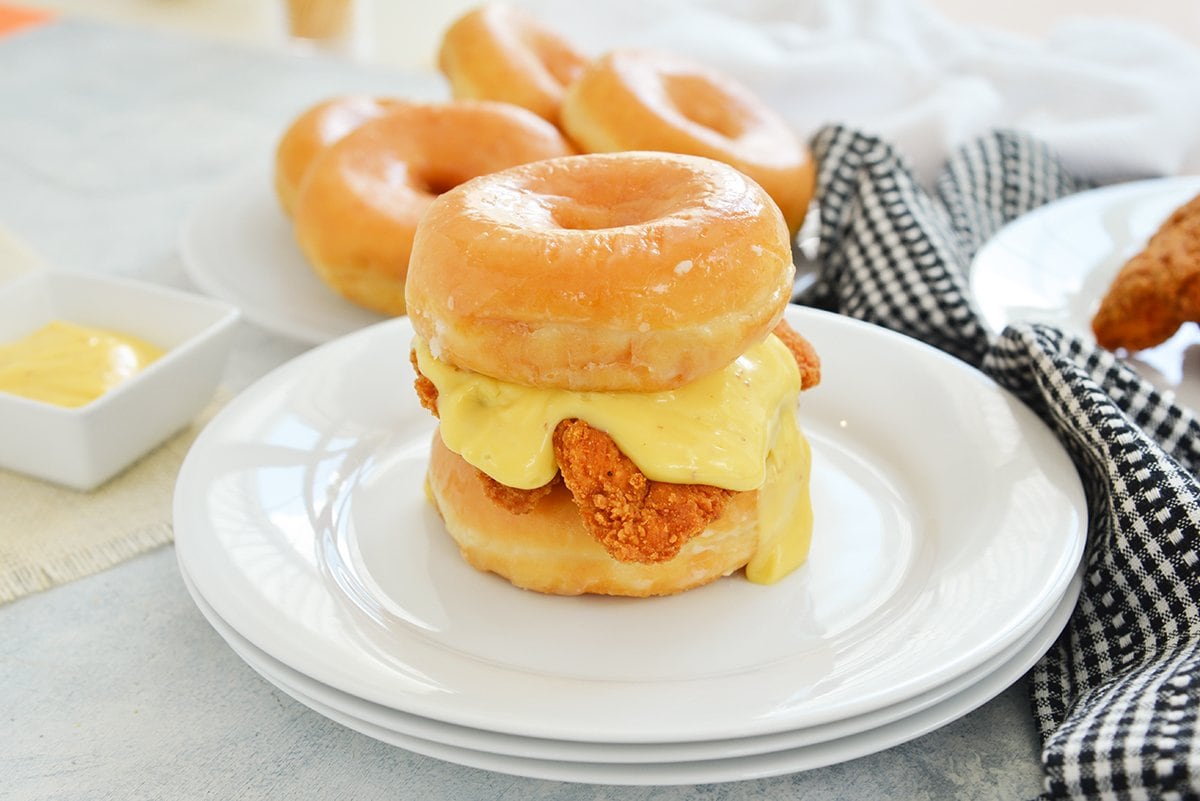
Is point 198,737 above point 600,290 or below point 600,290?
below

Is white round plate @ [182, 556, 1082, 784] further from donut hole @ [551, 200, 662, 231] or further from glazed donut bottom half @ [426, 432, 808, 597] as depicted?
donut hole @ [551, 200, 662, 231]

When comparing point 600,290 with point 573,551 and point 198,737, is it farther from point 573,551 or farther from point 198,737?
point 198,737

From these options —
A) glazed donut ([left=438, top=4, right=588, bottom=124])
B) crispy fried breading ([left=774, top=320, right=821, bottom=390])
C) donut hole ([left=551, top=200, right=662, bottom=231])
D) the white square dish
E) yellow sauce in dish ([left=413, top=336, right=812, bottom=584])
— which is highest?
donut hole ([left=551, top=200, right=662, bottom=231])

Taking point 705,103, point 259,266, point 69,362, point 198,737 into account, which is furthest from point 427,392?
point 705,103

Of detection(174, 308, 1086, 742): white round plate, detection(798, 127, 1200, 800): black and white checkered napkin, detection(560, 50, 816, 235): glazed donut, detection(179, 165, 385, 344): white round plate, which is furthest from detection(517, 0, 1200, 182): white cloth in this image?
detection(174, 308, 1086, 742): white round plate

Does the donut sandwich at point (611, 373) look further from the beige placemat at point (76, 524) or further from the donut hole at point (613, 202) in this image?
the beige placemat at point (76, 524)
